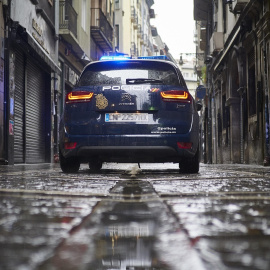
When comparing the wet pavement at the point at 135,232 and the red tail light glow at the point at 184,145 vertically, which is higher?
the red tail light glow at the point at 184,145

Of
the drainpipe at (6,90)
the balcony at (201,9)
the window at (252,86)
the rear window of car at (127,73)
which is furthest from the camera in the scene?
the balcony at (201,9)

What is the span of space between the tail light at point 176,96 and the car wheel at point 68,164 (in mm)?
1484

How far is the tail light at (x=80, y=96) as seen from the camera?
630 centimetres

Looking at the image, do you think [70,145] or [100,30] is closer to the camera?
[70,145]

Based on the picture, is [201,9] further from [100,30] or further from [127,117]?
[127,117]

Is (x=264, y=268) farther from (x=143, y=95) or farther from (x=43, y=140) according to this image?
(x=43, y=140)

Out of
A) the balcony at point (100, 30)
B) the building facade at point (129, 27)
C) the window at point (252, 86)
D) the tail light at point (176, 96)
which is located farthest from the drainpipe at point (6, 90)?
the building facade at point (129, 27)

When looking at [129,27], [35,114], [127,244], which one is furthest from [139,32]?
[127,244]

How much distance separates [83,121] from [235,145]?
13198 mm

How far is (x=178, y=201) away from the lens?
262 cm

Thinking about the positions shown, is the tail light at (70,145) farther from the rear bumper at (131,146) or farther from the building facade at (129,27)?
the building facade at (129,27)

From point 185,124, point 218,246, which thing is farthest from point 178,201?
point 185,124

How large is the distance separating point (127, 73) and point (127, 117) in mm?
593

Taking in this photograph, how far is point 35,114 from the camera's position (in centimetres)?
1684
